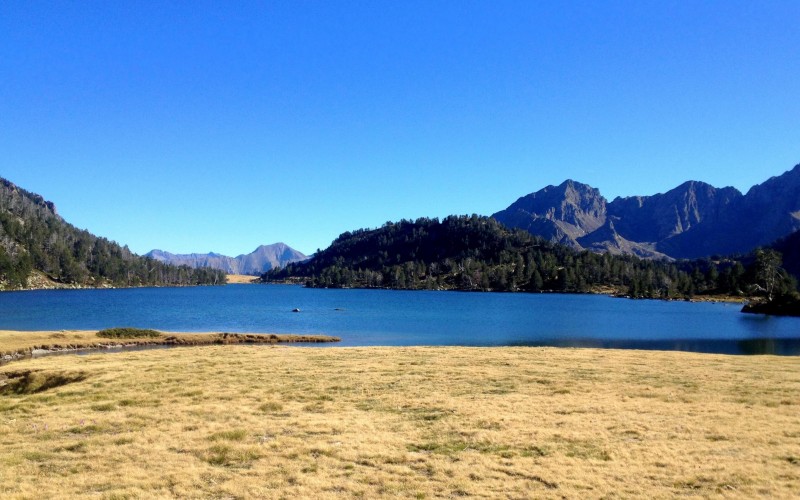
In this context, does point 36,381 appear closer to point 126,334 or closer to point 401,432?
point 401,432

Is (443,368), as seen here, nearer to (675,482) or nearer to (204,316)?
(675,482)

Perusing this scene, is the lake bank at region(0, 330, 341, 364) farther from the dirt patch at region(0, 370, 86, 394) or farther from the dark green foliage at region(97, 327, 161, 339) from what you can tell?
the dirt patch at region(0, 370, 86, 394)

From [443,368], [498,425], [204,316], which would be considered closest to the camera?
[498,425]

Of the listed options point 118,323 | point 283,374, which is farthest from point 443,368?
point 118,323

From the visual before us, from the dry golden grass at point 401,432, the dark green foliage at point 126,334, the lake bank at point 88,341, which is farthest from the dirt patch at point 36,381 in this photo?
the dark green foliage at point 126,334

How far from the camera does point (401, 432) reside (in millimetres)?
21828

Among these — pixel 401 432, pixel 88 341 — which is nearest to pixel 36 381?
pixel 401 432

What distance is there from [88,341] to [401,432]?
206 feet

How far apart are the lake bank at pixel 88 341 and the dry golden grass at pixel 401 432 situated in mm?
24868

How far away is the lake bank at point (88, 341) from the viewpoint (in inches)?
2406

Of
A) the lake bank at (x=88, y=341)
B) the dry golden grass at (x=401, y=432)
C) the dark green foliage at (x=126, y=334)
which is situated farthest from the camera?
the dark green foliage at (x=126, y=334)

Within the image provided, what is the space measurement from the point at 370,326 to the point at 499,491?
87.6 m

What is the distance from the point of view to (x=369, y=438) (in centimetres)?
2072

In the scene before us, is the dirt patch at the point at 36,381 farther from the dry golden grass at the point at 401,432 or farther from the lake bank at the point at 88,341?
the lake bank at the point at 88,341
